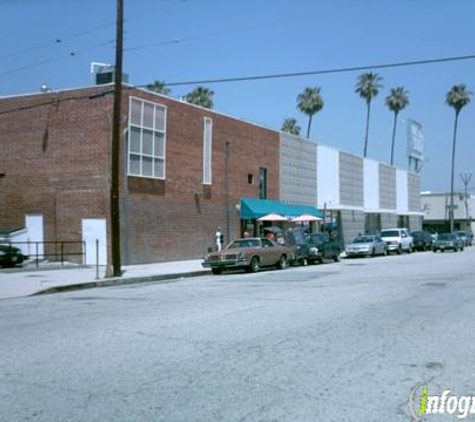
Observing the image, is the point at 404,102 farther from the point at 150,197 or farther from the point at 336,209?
the point at 150,197

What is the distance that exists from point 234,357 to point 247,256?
17357 mm

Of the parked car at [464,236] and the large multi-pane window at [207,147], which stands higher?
the large multi-pane window at [207,147]

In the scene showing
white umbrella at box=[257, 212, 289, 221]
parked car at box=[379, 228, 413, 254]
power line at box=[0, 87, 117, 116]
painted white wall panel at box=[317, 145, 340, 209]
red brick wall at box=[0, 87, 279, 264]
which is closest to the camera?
power line at box=[0, 87, 117, 116]

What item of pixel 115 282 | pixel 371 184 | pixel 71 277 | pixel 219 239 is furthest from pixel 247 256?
pixel 371 184

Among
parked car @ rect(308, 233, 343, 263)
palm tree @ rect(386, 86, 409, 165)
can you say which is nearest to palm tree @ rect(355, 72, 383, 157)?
palm tree @ rect(386, 86, 409, 165)

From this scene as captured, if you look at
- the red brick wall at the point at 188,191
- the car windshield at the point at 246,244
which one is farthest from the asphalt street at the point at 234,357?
the red brick wall at the point at 188,191

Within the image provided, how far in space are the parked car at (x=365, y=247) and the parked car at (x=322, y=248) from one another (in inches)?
174

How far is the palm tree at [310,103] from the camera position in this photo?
72438 mm

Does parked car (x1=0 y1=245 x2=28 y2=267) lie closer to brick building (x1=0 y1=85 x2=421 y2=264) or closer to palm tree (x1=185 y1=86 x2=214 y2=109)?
brick building (x1=0 y1=85 x2=421 y2=264)

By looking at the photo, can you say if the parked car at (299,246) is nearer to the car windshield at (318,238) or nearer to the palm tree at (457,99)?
the car windshield at (318,238)

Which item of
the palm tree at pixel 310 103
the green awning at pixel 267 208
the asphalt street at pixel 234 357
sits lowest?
the asphalt street at pixel 234 357

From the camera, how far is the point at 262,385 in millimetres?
6734

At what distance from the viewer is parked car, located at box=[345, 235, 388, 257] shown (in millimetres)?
39469

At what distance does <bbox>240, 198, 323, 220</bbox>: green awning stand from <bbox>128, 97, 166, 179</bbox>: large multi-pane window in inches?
321
